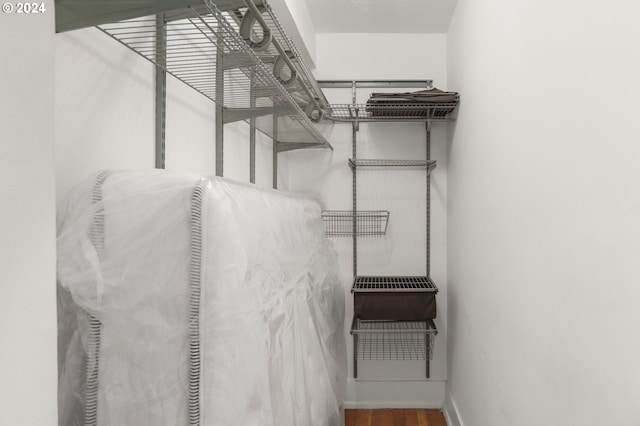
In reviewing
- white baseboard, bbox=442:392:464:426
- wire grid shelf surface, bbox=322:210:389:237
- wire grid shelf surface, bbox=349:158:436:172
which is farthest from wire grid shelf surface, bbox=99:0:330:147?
white baseboard, bbox=442:392:464:426

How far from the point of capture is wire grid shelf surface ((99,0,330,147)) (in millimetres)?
824

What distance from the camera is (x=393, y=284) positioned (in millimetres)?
2191

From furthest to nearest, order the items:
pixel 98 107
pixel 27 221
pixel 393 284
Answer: pixel 393 284 < pixel 98 107 < pixel 27 221

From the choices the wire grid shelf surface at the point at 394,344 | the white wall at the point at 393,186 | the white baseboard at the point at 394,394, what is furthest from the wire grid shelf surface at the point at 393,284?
the white baseboard at the point at 394,394

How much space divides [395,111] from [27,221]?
6.54 ft

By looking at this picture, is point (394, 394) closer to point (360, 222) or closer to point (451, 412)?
point (451, 412)

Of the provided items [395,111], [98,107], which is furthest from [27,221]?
[395,111]

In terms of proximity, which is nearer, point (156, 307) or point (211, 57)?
point (156, 307)

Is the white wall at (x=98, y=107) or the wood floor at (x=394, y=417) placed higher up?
the white wall at (x=98, y=107)

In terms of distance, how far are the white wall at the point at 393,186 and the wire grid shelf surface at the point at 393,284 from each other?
0.06m

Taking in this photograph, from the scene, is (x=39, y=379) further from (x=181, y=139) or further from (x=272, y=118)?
(x=272, y=118)

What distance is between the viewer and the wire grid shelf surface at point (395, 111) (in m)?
1.98

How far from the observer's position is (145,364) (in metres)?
0.68

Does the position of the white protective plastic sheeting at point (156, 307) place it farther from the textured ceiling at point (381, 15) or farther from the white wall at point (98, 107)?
the textured ceiling at point (381, 15)
